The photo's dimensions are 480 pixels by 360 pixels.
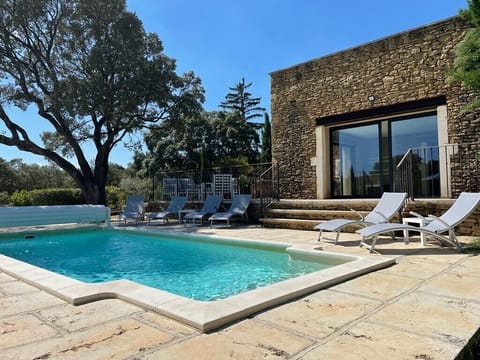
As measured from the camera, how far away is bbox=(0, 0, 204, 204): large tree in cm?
1402

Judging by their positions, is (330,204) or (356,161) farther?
(356,161)

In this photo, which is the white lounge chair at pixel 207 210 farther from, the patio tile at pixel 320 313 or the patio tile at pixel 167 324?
the patio tile at pixel 167 324

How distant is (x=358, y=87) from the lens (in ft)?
35.3

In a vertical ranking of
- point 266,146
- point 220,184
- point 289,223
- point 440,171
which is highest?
point 266,146

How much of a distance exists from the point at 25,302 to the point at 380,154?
31.3 ft

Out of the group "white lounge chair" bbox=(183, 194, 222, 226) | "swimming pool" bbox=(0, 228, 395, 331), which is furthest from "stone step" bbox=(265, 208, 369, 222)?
"swimming pool" bbox=(0, 228, 395, 331)

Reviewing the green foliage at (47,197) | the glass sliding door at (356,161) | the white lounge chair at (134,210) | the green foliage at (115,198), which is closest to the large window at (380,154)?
the glass sliding door at (356,161)

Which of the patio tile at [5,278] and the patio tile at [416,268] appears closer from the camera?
the patio tile at [416,268]

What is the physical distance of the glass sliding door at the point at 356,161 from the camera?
1066 cm

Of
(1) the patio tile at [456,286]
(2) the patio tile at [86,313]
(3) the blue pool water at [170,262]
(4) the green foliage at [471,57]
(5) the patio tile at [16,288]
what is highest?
(4) the green foliage at [471,57]

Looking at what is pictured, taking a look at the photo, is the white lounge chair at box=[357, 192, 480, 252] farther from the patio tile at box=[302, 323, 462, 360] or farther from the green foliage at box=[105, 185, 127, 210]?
the green foliage at box=[105, 185, 127, 210]

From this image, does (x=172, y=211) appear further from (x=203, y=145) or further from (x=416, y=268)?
(x=203, y=145)

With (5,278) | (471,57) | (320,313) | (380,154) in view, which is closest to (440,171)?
(380,154)

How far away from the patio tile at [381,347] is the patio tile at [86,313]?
5.38 ft
